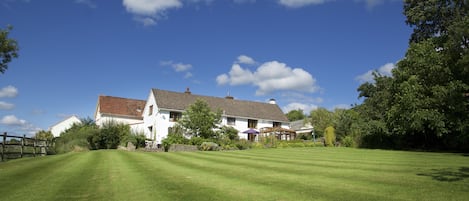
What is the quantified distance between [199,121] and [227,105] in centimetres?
1406

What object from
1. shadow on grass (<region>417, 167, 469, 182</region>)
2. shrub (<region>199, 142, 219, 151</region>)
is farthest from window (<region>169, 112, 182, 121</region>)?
shadow on grass (<region>417, 167, 469, 182</region>)

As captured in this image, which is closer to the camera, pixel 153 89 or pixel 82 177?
pixel 82 177

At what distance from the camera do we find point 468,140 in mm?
22781

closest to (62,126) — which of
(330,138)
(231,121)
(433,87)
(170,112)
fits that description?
(170,112)

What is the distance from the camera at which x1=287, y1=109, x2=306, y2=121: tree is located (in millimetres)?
102375

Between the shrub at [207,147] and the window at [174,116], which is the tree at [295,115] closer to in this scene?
the window at [174,116]

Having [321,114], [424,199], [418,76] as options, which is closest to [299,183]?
[424,199]

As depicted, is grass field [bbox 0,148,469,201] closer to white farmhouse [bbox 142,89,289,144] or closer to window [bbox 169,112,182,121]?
white farmhouse [bbox 142,89,289,144]

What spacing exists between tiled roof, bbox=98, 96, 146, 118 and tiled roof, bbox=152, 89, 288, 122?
8.54 metres

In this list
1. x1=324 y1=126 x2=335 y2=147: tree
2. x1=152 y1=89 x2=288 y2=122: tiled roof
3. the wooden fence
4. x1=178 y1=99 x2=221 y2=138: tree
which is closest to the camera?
the wooden fence

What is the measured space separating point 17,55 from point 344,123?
107 ft

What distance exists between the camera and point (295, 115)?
103m

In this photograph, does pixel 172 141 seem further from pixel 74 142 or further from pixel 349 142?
pixel 349 142

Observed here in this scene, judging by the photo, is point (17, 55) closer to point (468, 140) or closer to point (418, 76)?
point (418, 76)
